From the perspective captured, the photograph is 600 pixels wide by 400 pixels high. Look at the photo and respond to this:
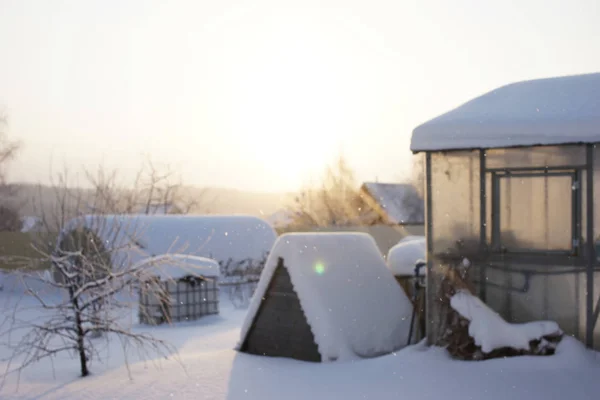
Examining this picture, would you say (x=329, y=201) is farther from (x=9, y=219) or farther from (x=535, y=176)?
(x=535, y=176)

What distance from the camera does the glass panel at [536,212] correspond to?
7746mm

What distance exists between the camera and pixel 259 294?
9609 mm

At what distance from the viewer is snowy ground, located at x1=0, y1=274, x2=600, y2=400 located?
22.0 feet

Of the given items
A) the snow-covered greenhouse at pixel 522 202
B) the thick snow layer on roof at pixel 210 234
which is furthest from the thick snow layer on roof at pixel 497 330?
the thick snow layer on roof at pixel 210 234

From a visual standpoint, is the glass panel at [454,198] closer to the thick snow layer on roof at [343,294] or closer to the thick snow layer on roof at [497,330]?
the thick snow layer on roof at [497,330]

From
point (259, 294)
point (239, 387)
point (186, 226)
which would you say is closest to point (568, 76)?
point (259, 294)

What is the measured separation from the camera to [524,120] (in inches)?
304

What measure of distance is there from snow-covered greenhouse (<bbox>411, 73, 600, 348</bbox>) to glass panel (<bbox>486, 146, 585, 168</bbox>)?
13 millimetres

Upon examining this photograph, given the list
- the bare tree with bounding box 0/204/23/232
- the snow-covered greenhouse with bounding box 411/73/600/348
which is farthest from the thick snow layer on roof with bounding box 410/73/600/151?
the bare tree with bounding box 0/204/23/232

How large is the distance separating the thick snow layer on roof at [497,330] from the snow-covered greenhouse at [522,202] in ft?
0.88

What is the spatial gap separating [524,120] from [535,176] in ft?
2.66

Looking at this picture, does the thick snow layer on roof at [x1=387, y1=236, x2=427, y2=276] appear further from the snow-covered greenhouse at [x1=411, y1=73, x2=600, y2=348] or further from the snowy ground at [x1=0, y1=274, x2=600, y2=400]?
the snowy ground at [x1=0, y1=274, x2=600, y2=400]

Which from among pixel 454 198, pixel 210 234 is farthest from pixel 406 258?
pixel 210 234

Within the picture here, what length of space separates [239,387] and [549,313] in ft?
14.1
